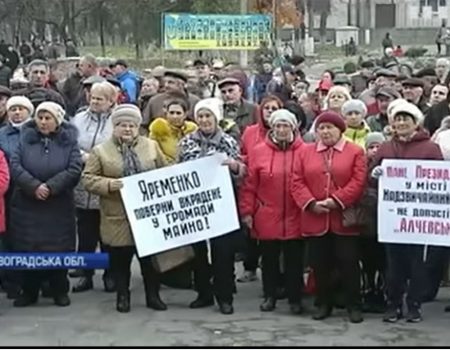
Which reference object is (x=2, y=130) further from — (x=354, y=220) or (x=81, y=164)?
(x=354, y=220)

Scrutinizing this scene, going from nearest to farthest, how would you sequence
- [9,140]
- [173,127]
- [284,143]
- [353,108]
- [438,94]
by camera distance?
[284,143] < [9,140] < [353,108] < [173,127] < [438,94]

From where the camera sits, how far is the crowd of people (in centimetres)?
888

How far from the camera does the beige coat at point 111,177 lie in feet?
29.5

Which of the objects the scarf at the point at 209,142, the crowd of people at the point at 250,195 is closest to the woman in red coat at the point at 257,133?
the crowd of people at the point at 250,195

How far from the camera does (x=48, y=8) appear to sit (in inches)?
2340

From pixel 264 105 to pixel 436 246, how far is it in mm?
2063

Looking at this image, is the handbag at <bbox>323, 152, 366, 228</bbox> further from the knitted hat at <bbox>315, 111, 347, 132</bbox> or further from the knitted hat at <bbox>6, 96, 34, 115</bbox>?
the knitted hat at <bbox>6, 96, 34, 115</bbox>

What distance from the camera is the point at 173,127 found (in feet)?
32.1

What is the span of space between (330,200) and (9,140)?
293 cm

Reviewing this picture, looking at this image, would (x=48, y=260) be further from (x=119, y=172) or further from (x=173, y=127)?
(x=173, y=127)

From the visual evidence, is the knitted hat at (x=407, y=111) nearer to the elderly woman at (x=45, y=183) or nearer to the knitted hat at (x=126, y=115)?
the knitted hat at (x=126, y=115)

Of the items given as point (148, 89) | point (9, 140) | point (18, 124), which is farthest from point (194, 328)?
point (148, 89)

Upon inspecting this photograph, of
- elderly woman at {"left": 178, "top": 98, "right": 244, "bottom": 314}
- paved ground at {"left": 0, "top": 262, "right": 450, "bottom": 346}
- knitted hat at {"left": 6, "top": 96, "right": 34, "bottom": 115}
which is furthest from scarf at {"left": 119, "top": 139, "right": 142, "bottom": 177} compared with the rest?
paved ground at {"left": 0, "top": 262, "right": 450, "bottom": 346}

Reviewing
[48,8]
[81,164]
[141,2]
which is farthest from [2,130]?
[48,8]
